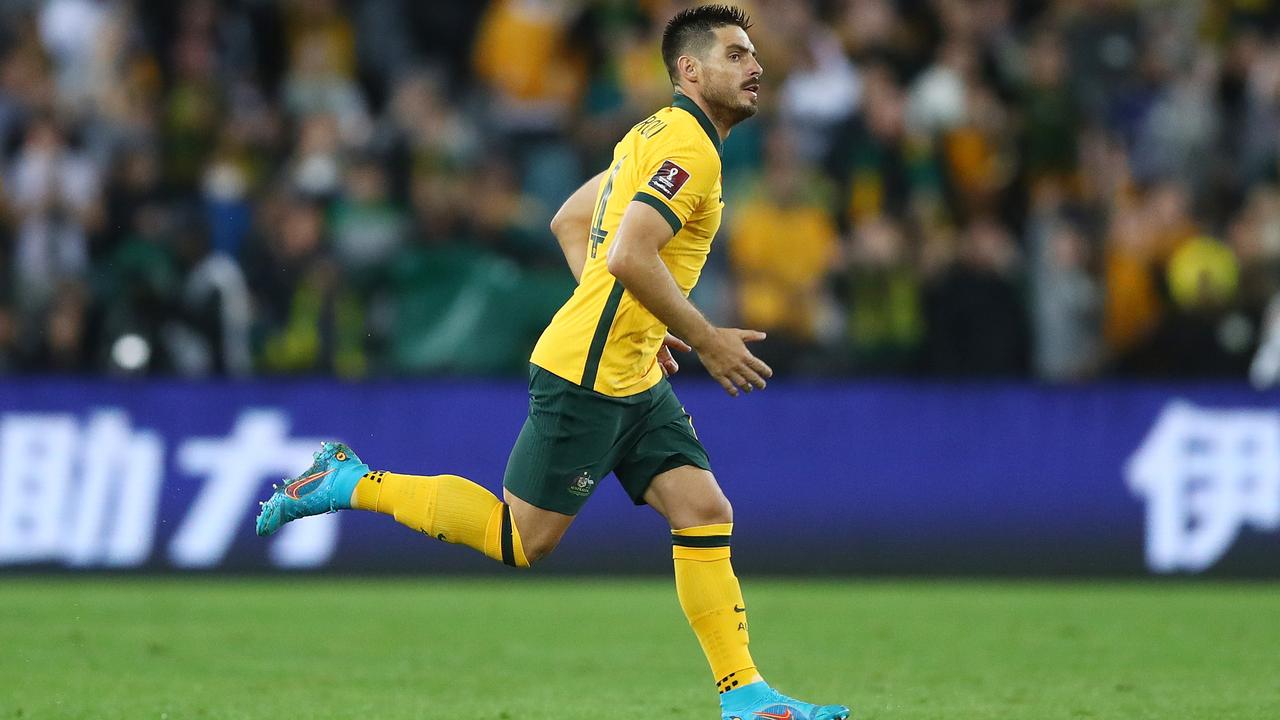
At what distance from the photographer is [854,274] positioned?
554 inches

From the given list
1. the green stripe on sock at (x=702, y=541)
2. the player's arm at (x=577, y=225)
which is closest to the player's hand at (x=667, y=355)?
the player's arm at (x=577, y=225)

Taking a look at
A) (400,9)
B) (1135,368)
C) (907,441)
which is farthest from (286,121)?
(1135,368)

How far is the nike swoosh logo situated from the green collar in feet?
6.31

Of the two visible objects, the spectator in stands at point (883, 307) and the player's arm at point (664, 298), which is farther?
the spectator in stands at point (883, 307)

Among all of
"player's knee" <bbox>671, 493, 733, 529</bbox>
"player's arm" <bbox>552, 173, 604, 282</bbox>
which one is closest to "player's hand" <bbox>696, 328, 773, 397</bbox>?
"player's knee" <bbox>671, 493, 733, 529</bbox>

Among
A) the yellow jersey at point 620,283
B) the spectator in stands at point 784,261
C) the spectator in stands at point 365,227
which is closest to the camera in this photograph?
the yellow jersey at point 620,283

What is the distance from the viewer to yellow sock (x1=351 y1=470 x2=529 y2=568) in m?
6.95

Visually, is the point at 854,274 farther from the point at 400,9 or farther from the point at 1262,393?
the point at 400,9

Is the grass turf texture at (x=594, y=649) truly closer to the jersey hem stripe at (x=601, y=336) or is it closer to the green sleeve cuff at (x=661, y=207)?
the jersey hem stripe at (x=601, y=336)

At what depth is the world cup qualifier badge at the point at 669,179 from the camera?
6461mm

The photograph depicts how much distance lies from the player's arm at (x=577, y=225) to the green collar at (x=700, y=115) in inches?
23.3

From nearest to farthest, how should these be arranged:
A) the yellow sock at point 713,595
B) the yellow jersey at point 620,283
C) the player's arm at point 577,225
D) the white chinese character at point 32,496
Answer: the yellow jersey at point 620,283
the yellow sock at point 713,595
the player's arm at point 577,225
the white chinese character at point 32,496

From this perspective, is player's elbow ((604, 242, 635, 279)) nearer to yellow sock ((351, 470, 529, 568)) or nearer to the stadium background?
yellow sock ((351, 470, 529, 568))

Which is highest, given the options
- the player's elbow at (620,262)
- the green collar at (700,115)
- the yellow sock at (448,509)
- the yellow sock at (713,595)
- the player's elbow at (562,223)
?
the green collar at (700,115)
